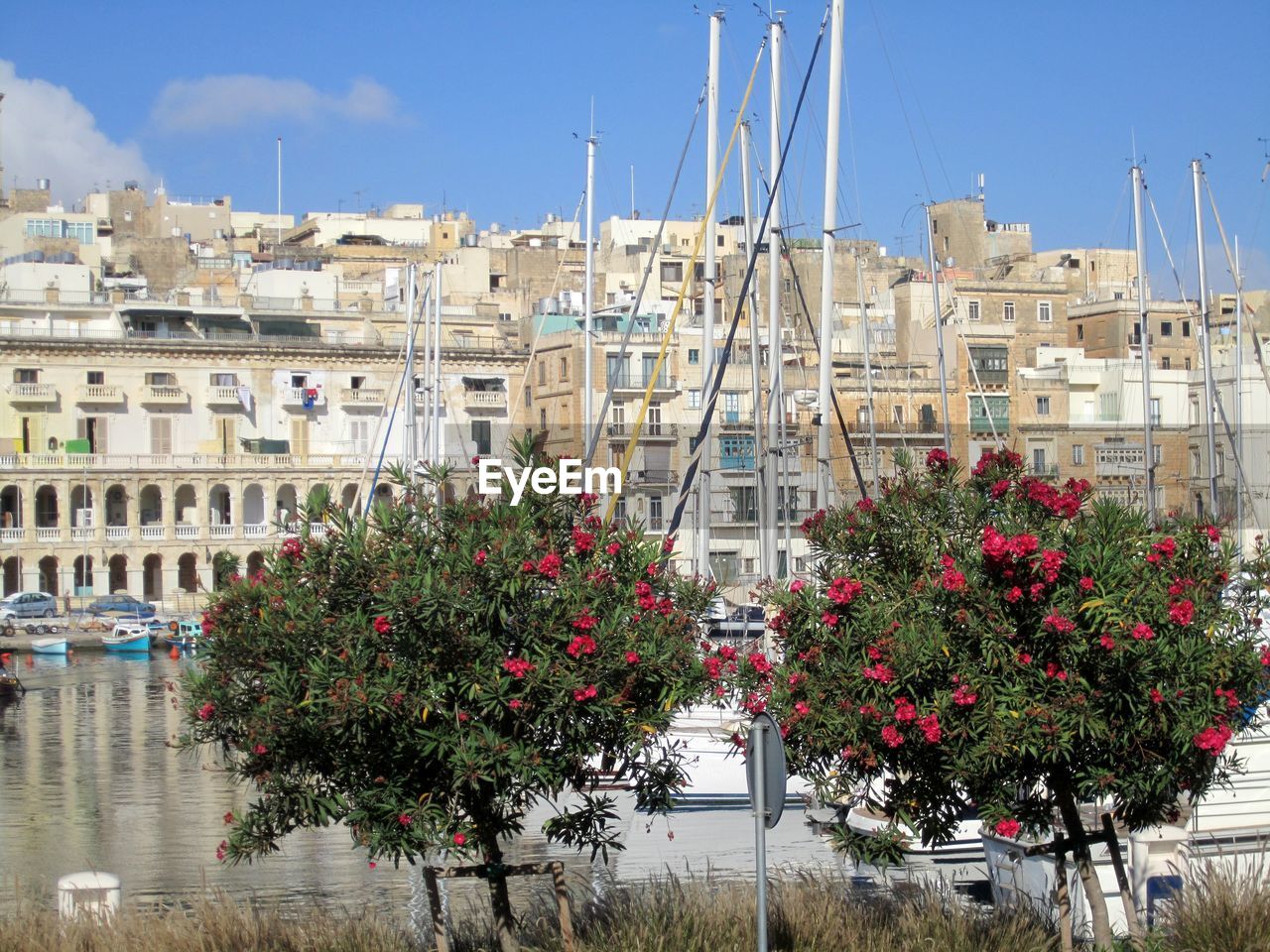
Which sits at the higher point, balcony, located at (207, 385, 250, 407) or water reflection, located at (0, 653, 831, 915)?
balcony, located at (207, 385, 250, 407)

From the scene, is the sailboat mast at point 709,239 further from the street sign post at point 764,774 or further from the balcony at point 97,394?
the balcony at point 97,394

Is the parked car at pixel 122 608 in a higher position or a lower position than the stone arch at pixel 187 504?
lower

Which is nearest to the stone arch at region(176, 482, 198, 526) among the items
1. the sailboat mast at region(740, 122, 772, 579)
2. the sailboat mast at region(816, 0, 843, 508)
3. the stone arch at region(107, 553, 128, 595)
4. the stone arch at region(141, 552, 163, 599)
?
the stone arch at region(141, 552, 163, 599)

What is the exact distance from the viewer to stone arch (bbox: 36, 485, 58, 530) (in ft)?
204

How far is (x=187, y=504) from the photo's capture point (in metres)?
64.6

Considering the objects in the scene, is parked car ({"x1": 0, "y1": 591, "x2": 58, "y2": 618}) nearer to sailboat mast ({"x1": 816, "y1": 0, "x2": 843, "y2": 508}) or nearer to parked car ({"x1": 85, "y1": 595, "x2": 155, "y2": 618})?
parked car ({"x1": 85, "y1": 595, "x2": 155, "y2": 618})

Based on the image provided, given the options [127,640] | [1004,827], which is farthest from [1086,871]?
[127,640]

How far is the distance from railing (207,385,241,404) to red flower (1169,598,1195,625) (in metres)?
59.3

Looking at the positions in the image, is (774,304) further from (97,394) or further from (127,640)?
(97,394)

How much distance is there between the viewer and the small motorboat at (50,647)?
51500 mm

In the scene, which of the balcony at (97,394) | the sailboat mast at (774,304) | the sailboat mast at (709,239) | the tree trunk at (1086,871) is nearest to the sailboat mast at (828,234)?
the sailboat mast at (774,304)

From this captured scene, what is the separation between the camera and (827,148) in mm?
27938

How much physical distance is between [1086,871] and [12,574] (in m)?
55.4

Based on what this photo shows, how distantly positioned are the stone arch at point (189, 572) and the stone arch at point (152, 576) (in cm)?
72
